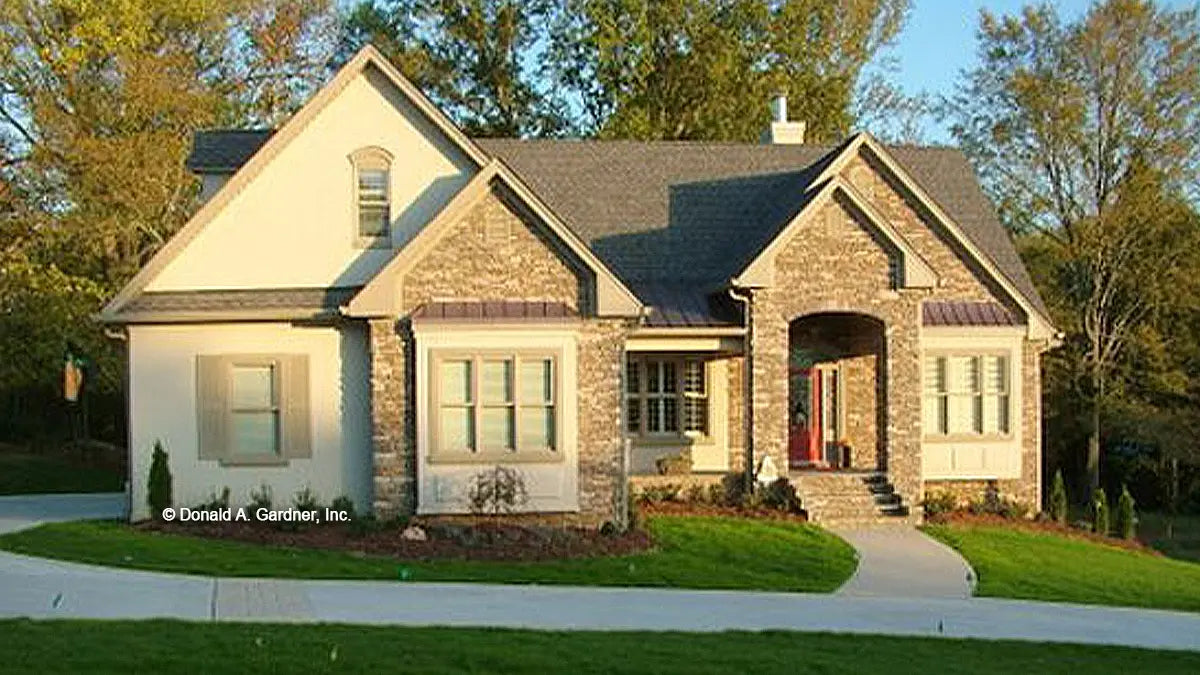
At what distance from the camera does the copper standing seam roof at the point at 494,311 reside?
20.8 metres

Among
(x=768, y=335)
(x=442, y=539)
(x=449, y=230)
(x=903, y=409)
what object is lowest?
(x=442, y=539)

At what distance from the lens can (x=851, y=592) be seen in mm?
17438

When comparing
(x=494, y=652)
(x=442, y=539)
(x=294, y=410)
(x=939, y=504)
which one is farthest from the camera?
(x=939, y=504)

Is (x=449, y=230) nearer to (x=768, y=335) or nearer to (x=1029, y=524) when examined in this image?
(x=768, y=335)

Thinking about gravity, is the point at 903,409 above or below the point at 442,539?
above

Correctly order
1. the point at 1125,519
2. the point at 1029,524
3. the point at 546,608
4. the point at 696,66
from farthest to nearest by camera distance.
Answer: the point at 696,66
the point at 1125,519
the point at 1029,524
the point at 546,608

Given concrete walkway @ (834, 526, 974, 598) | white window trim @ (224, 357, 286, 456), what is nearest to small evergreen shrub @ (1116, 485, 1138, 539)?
concrete walkway @ (834, 526, 974, 598)

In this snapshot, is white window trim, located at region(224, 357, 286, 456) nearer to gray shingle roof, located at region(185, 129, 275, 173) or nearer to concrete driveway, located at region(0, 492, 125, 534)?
concrete driveway, located at region(0, 492, 125, 534)

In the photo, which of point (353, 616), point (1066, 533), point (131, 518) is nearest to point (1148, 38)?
point (1066, 533)

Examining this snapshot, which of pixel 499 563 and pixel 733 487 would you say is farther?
pixel 733 487

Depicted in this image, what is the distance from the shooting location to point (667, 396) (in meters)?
26.2

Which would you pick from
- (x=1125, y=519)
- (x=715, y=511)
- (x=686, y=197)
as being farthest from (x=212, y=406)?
(x=1125, y=519)

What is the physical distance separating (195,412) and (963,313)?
540 inches

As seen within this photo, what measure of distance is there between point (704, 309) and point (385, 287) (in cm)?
681
